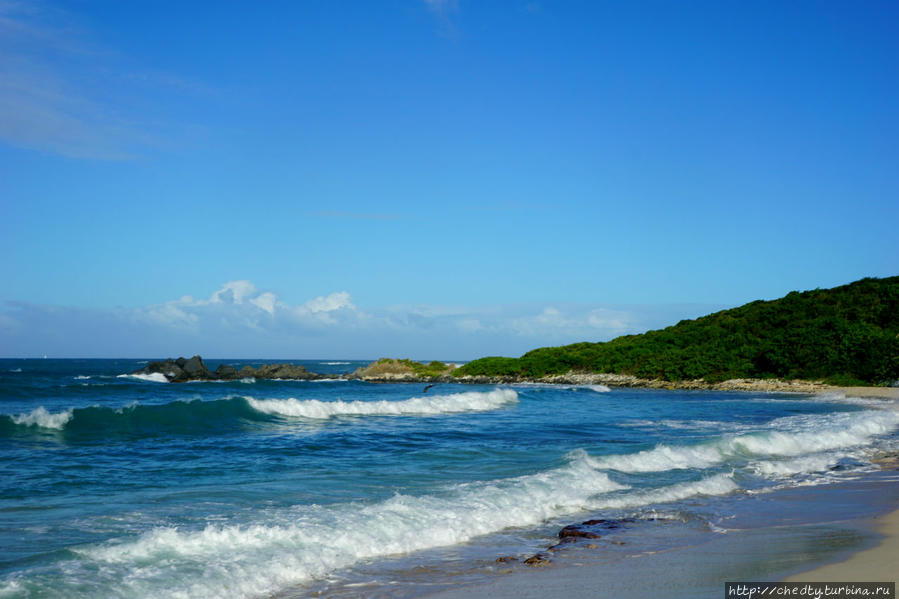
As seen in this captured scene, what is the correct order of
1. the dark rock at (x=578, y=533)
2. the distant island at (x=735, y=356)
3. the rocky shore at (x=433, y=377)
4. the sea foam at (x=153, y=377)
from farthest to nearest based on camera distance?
the sea foam at (x=153, y=377), the rocky shore at (x=433, y=377), the distant island at (x=735, y=356), the dark rock at (x=578, y=533)

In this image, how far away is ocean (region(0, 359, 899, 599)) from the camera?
6934 mm

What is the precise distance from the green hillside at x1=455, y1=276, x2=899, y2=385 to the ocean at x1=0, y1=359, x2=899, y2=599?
968 inches

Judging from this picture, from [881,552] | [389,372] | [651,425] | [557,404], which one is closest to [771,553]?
[881,552]

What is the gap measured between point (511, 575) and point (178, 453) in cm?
1102

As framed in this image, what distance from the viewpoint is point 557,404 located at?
3441 cm

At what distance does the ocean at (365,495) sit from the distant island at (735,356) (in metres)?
24.7

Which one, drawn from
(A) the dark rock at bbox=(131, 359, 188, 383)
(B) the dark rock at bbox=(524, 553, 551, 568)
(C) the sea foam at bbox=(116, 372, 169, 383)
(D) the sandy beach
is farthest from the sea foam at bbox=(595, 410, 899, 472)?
(C) the sea foam at bbox=(116, 372, 169, 383)

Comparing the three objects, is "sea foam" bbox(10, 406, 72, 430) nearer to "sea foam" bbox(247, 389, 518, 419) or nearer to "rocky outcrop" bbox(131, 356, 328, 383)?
"sea foam" bbox(247, 389, 518, 419)

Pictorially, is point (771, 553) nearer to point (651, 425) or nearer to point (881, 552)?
point (881, 552)

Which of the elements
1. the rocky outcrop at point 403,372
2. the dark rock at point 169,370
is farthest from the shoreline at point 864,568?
the dark rock at point 169,370

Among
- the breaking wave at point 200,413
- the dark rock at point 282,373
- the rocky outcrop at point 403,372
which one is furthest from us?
the dark rock at point 282,373

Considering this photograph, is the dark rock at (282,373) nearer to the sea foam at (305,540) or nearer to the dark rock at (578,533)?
the sea foam at (305,540)

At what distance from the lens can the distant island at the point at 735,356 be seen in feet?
148

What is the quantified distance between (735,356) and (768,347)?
8.29 ft
